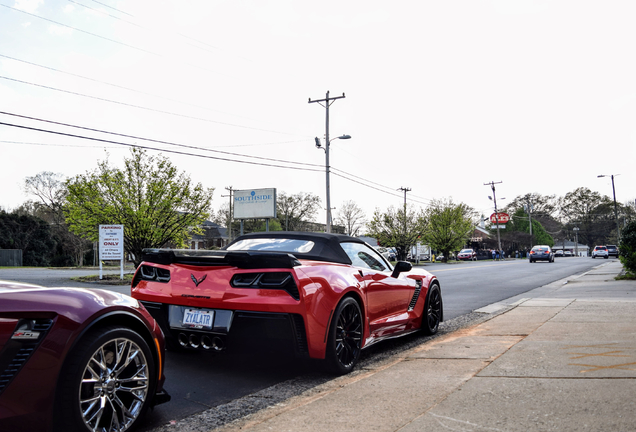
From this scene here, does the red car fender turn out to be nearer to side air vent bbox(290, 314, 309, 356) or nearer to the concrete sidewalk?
side air vent bbox(290, 314, 309, 356)

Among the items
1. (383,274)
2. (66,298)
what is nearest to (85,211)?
(383,274)

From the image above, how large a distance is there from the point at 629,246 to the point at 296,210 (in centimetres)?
7352

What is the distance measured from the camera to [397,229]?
54.9 m

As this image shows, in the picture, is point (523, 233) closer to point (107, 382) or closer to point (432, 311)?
point (432, 311)

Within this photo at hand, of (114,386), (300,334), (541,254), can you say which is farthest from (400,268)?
(541,254)

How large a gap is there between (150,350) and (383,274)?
120 inches

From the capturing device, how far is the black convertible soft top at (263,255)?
4348mm

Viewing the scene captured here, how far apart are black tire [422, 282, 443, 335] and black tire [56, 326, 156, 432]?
4300mm

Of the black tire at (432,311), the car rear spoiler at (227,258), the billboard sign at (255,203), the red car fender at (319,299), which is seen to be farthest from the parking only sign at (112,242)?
the billboard sign at (255,203)

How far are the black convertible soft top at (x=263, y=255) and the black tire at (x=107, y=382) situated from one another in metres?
1.34

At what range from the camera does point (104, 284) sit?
2034 centimetres

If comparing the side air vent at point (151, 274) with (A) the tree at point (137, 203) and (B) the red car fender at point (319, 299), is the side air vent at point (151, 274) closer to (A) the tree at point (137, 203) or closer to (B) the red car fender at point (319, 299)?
(B) the red car fender at point (319, 299)

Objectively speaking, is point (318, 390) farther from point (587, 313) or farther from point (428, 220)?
point (428, 220)

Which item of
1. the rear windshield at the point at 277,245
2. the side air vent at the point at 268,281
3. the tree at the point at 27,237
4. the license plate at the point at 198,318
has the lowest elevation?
the license plate at the point at 198,318
